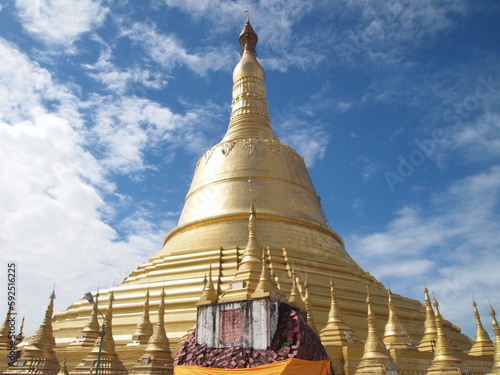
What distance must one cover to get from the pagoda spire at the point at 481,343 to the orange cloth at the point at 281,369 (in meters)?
9.49

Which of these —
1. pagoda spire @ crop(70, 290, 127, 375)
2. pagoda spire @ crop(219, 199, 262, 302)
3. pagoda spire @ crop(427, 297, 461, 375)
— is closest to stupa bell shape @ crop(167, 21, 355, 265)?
pagoda spire @ crop(219, 199, 262, 302)

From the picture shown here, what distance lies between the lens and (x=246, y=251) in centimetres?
1394

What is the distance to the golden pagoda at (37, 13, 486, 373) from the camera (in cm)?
1412

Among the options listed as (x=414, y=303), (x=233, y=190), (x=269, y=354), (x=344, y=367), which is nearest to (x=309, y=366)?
(x=269, y=354)

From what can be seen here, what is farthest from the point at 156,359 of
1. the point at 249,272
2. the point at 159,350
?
the point at 249,272

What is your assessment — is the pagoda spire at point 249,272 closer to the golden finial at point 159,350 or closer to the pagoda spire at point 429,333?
the golden finial at point 159,350

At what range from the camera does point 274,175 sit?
22969 mm

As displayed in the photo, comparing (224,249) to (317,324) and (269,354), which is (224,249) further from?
(269,354)

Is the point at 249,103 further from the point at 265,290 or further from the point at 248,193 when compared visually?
the point at 265,290

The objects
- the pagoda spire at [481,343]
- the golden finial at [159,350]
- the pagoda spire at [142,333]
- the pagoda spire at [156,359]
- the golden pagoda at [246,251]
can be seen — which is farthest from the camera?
the pagoda spire at [481,343]

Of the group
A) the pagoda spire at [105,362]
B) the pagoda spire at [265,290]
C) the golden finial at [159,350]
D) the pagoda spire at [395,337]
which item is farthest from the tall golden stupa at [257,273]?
the pagoda spire at [105,362]

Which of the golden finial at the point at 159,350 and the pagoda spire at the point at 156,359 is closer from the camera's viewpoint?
the pagoda spire at the point at 156,359

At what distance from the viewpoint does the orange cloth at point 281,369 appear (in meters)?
7.23

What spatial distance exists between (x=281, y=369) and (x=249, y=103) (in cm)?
2185
